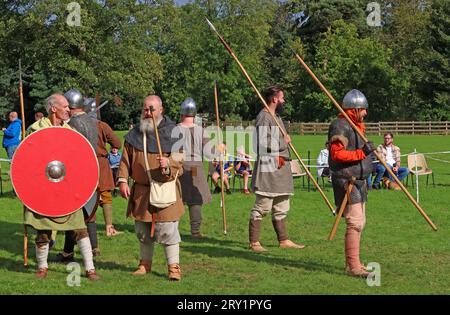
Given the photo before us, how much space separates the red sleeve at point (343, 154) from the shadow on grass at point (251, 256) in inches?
46.3

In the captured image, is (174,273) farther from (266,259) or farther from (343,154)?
(343,154)

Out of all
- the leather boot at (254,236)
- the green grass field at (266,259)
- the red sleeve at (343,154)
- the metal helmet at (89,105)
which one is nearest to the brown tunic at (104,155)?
the metal helmet at (89,105)

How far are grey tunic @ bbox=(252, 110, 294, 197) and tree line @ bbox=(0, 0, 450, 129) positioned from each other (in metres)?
27.4

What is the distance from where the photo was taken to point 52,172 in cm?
683

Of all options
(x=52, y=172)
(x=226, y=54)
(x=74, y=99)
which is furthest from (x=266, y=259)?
(x=226, y=54)

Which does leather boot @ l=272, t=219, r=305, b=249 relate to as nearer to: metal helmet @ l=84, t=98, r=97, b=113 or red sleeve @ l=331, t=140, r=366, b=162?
red sleeve @ l=331, t=140, r=366, b=162

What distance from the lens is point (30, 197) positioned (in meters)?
6.82

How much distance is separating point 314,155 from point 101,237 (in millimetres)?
17211

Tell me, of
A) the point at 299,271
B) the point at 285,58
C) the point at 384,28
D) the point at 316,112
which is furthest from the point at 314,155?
the point at 384,28

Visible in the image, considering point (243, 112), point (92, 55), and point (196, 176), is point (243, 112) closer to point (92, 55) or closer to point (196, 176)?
point (92, 55)

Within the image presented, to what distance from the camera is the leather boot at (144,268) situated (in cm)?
726

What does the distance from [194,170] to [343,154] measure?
10.8 ft

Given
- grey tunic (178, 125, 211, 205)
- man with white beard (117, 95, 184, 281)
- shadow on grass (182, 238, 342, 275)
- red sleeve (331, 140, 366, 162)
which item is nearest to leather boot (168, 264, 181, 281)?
man with white beard (117, 95, 184, 281)

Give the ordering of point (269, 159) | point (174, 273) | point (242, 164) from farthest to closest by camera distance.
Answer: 1. point (242, 164)
2. point (269, 159)
3. point (174, 273)
